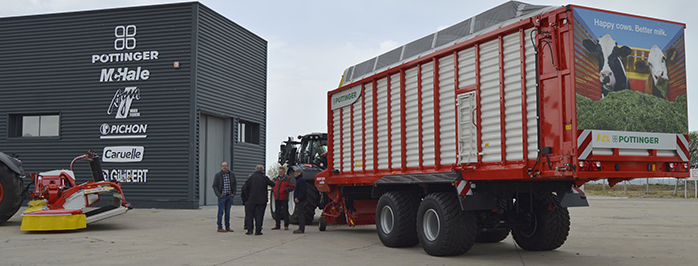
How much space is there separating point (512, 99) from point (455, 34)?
2.09m

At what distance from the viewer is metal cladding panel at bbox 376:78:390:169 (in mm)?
11133

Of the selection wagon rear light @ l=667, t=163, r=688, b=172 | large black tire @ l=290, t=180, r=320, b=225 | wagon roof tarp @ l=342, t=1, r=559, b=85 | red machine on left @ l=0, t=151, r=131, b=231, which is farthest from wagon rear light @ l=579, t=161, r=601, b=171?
red machine on left @ l=0, t=151, r=131, b=231

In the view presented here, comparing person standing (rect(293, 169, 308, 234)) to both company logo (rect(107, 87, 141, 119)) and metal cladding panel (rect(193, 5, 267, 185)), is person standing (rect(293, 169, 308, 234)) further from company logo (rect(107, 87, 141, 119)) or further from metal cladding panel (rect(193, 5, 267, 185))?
company logo (rect(107, 87, 141, 119))

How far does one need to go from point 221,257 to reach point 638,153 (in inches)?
243

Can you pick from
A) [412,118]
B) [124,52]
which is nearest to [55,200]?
[412,118]

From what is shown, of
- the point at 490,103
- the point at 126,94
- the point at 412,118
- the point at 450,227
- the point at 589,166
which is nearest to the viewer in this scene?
the point at 589,166

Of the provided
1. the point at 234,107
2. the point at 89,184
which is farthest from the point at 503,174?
the point at 234,107

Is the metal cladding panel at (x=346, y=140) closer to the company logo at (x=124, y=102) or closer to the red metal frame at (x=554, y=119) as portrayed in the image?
the red metal frame at (x=554, y=119)

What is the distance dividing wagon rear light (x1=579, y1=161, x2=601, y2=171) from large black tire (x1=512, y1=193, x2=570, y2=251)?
2.39 meters

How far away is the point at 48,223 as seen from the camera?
495 inches

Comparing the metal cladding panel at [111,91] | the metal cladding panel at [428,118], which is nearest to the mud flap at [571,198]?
the metal cladding panel at [428,118]

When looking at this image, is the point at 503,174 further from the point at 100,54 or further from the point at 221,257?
the point at 100,54

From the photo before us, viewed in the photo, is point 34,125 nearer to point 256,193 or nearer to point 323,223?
point 256,193

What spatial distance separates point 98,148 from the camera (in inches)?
861
